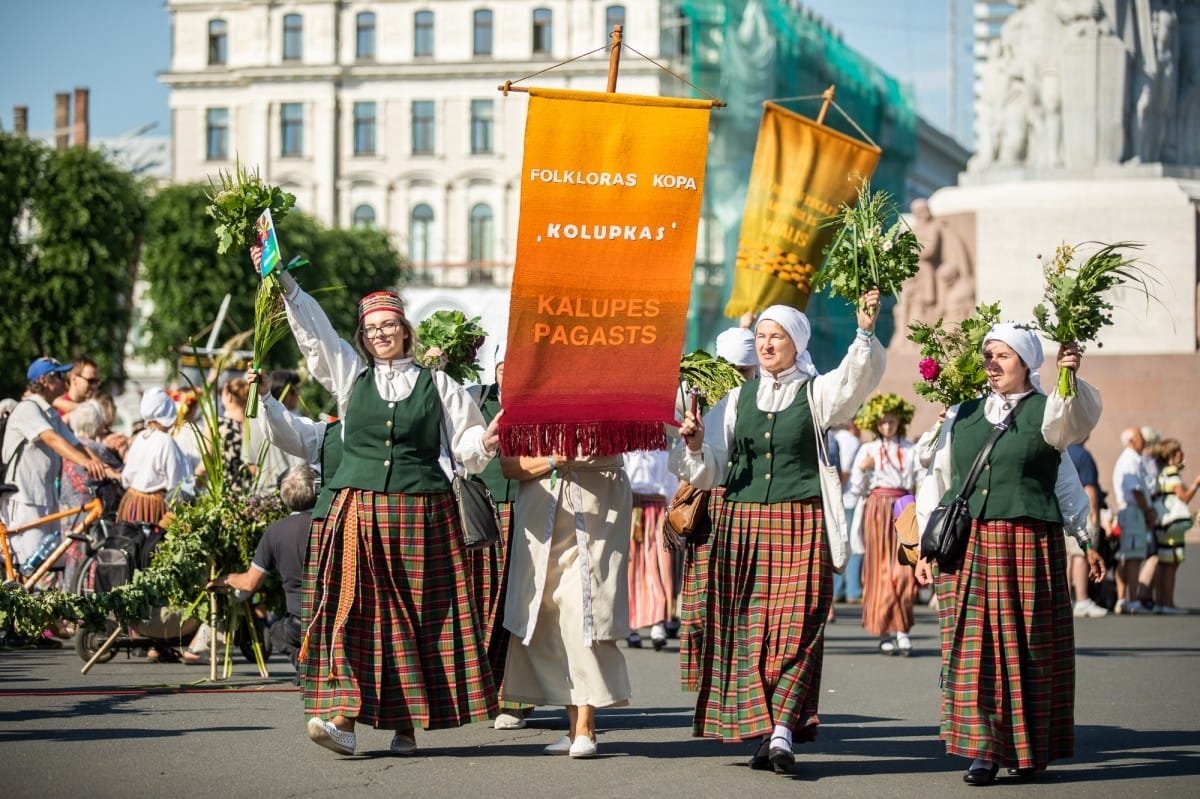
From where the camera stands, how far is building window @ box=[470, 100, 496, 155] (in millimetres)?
76500

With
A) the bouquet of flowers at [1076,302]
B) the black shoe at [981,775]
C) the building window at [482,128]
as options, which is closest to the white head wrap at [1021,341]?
the bouquet of flowers at [1076,302]

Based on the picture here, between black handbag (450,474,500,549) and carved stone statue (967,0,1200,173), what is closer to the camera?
black handbag (450,474,500,549)

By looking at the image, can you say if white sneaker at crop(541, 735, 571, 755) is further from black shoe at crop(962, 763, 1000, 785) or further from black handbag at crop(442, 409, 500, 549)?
black shoe at crop(962, 763, 1000, 785)

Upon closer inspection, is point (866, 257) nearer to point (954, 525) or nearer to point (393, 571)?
point (954, 525)

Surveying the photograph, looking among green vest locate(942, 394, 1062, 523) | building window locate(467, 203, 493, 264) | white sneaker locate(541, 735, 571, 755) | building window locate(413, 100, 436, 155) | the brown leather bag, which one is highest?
building window locate(413, 100, 436, 155)

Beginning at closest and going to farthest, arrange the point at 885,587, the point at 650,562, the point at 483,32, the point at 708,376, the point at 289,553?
the point at 708,376
the point at 289,553
the point at 885,587
the point at 650,562
the point at 483,32

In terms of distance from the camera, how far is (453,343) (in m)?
10.2

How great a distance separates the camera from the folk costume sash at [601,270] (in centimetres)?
861

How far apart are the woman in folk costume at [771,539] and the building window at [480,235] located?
67.3 m

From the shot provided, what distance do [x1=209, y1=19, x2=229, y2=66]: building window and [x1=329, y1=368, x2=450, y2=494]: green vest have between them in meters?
72.7

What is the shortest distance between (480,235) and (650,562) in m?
62.2

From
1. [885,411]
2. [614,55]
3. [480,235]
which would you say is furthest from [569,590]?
[480,235]

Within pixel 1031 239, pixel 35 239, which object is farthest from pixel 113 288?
pixel 1031 239

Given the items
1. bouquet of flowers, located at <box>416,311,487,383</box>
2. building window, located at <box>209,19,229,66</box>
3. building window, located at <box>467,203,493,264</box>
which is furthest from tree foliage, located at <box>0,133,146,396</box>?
bouquet of flowers, located at <box>416,311,487,383</box>
